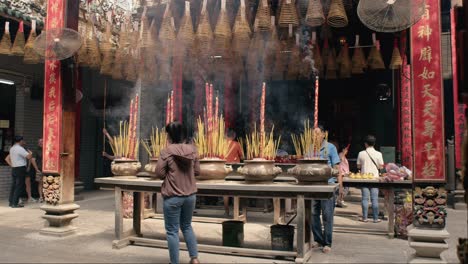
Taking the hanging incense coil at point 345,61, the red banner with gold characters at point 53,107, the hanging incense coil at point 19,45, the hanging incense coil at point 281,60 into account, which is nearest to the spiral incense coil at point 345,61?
the hanging incense coil at point 345,61

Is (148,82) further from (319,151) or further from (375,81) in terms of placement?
(375,81)

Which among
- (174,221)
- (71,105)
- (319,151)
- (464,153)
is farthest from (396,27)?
(71,105)

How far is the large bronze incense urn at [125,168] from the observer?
19.4 ft

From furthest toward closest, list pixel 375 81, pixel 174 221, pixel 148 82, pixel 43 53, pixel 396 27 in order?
pixel 375 81 < pixel 148 82 < pixel 43 53 < pixel 396 27 < pixel 174 221

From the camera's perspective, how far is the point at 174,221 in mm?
4250

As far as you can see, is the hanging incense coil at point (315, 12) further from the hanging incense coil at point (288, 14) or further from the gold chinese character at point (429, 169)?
the gold chinese character at point (429, 169)

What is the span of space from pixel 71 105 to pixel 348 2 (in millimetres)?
5634

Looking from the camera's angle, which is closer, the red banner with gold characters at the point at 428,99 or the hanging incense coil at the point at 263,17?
the red banner with gold characters at the point at 428,99

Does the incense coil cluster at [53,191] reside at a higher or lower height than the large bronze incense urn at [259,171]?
lower

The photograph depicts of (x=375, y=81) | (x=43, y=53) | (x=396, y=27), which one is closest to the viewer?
(x=396, y=27)

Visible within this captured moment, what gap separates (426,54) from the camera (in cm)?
464

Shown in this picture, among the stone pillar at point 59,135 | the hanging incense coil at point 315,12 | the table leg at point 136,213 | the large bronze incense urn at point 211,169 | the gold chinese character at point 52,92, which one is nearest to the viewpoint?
the large bronze incense urn at point 211,169

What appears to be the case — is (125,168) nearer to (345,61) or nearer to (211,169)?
(211,169)

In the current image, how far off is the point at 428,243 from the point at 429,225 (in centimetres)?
20
